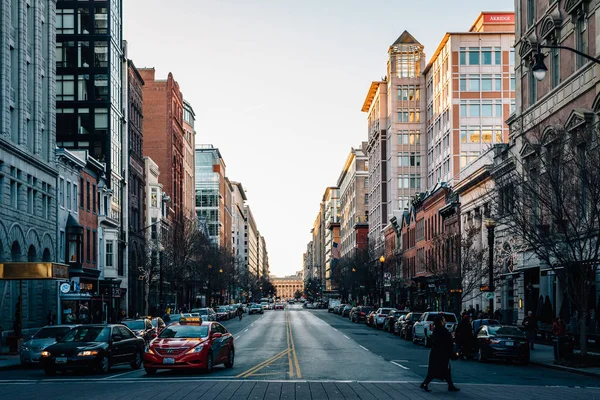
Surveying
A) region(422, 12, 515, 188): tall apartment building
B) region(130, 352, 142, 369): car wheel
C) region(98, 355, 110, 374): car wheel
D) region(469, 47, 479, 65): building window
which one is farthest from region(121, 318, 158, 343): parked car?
region(469, 47, 479, 65): building window

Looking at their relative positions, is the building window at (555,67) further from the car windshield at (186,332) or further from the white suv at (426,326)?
the car windshield at (186,332)

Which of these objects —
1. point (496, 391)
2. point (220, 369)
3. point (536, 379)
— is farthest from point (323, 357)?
point (496, 391)

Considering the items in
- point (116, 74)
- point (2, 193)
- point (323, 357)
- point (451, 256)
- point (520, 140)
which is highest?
point (116, 74)

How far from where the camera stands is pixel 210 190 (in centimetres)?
16962

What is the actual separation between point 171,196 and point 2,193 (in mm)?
67199

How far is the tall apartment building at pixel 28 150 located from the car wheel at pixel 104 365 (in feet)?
69.2

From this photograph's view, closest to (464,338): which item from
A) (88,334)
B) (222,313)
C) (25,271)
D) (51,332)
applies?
(88,334)

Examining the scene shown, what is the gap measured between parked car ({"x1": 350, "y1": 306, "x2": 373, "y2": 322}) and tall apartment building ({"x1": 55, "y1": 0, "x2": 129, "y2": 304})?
23288mm

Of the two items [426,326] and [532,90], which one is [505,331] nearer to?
[426,326]

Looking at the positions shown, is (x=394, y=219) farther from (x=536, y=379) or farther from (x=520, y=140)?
(x=536, y=379)

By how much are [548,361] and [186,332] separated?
46.0 feet

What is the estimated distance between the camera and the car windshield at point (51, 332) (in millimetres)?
29703

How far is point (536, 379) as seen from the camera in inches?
971

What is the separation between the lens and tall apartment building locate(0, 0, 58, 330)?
4644 cm
